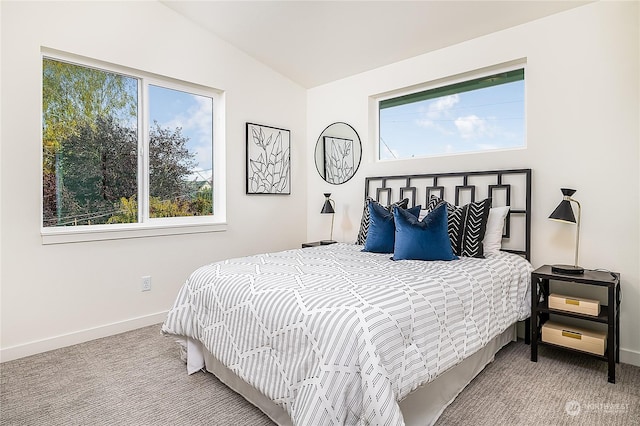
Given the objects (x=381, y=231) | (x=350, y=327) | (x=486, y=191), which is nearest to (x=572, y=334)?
(x=486, y=191)

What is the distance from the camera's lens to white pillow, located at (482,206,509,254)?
283 centimetres

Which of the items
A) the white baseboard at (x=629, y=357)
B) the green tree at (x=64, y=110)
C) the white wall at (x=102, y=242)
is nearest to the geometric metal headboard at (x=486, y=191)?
the white baseboard at (x=629, y=357)

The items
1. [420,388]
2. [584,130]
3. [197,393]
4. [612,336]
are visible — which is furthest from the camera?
[584,130]

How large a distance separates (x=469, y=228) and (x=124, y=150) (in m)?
2.95

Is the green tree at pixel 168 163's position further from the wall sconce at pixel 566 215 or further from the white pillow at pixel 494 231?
the wall sconce at pixel 566 215

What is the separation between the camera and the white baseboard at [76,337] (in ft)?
8.41

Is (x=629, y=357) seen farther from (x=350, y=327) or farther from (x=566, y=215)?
(x=350, y=327)

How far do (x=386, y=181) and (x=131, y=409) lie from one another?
2.87 meters

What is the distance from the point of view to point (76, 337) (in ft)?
9.32

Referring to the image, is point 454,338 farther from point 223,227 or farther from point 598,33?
point 223,227

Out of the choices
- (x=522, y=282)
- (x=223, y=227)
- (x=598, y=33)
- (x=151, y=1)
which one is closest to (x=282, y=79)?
(x=151, y=1)

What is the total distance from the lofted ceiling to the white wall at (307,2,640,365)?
0.62 ft

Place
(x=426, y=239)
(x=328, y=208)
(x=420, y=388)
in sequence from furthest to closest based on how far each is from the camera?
1. (x=328, y=208)
2. (x=426, y=239)
3. (x=420, y=388)

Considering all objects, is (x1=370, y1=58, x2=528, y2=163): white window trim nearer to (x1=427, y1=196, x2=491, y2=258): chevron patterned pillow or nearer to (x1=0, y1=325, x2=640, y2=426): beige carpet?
(x1=427, y1=196, x2=491, y2=258): chevron patterned pillow
